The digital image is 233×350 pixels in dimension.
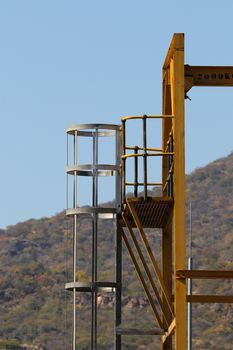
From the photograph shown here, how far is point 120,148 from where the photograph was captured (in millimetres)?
37562

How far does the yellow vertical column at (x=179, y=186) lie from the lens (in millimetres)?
32125

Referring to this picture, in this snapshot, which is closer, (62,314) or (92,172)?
(92,172)

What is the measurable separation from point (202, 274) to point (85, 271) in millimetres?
64171

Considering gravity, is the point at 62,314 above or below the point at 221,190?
below

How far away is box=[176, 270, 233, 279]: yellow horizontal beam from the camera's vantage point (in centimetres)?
3219

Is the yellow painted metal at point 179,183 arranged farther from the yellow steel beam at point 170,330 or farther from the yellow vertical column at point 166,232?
the yellow vertical column at point 166,232

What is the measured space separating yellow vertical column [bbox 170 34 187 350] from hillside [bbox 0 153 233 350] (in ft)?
181

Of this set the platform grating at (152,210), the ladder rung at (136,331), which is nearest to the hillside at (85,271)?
the ladder rung at (136,331)

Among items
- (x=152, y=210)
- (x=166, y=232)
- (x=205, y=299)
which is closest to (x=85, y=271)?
(x=166, y=232)

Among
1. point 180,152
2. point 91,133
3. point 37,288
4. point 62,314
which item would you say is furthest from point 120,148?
point 37,288

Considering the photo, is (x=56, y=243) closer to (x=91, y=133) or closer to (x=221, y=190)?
(x=221, y=190)

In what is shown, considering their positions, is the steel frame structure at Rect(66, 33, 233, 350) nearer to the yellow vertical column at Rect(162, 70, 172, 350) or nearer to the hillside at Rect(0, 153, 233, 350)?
the yellow vertical column at Rect(162, 70, 172, 350)

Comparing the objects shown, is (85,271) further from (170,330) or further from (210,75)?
(170,330)

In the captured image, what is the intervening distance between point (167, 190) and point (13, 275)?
355 feet
